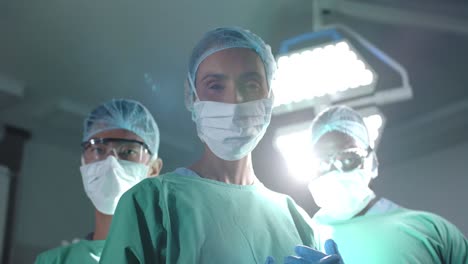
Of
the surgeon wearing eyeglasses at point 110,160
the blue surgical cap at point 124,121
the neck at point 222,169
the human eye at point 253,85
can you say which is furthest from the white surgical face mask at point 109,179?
the human eye at point 253,85

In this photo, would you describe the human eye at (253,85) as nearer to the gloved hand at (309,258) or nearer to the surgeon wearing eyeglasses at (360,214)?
the gloved hand at (309,258)

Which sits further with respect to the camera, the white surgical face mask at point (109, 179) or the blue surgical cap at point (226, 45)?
the white surgical face mask at point (109, 179)

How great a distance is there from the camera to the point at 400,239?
192 centimetres

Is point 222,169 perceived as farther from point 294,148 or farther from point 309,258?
Result: point 294,148

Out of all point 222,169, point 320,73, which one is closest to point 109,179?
point 222,169

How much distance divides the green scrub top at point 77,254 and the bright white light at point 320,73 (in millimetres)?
1043

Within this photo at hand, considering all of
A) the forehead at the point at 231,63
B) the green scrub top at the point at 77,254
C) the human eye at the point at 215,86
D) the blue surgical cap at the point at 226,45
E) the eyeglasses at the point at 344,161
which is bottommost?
the green scrub top at the point at 77,254

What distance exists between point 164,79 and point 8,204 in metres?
1.35

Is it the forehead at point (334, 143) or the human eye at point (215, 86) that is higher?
the human eye at point (215, 86)

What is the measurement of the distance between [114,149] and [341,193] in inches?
31.0

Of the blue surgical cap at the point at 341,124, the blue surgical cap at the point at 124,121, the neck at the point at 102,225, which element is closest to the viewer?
the neck at the point at 102,225

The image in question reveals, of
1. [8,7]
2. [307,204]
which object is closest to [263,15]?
[307,204]

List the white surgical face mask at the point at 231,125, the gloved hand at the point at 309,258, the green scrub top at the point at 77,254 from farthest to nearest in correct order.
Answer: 1. the green scrub top at the point at 77,254
2. the white surgical face mask at the point at 231,125
3. the gloved hand at the point at 309,258

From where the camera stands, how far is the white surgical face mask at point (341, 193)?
209 centimetres
